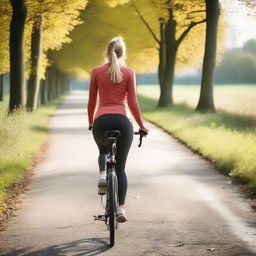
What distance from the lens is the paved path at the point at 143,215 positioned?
5.66 metres

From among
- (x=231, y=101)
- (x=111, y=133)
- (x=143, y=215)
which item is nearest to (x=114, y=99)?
(x=111, y=133)

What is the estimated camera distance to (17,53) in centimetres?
1847

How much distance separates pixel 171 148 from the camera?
576 inches

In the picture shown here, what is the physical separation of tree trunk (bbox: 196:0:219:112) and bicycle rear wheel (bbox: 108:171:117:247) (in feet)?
59.8

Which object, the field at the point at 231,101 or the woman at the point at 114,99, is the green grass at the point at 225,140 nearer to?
the field at the point at 231,101

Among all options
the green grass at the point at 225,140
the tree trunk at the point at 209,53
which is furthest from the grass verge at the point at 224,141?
the tree trunk at the point at 209,53

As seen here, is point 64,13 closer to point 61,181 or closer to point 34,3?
point 34,3

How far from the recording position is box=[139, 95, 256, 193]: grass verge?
1005 cm

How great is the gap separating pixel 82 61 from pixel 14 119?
97.5 ft

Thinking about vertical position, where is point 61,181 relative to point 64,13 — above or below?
below

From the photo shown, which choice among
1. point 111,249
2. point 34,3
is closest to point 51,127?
point 34,3

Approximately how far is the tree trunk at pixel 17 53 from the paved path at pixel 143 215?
6.97 meters

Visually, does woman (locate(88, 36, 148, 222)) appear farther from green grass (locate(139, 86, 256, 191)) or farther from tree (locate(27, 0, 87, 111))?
tree (locate(27, 0, 87, 111))

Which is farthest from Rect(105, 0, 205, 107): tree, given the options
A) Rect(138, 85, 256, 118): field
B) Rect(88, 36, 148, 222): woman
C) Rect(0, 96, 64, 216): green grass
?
Rect(88, 36, 148, 222): woman
